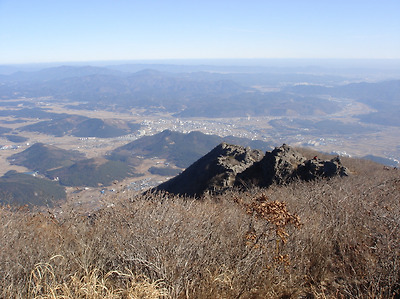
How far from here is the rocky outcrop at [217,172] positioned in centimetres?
1845

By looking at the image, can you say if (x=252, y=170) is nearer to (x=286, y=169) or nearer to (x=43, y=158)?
(x=286, y=169)

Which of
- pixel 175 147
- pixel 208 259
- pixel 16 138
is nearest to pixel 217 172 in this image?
pixel 208 259

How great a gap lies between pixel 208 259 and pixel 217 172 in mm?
15255

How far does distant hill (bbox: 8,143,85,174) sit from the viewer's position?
89875 mm

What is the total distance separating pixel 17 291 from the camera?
13.4 ft

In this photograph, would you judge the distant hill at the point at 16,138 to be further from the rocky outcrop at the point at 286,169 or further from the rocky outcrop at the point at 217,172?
the rocky outcrop at the point at 286,169

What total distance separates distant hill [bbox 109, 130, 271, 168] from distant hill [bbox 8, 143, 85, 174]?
14628mm

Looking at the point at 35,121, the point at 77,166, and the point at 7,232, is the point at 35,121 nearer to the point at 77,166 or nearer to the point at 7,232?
the point at 77,166

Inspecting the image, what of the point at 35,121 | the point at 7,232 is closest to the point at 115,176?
the point at 7,232

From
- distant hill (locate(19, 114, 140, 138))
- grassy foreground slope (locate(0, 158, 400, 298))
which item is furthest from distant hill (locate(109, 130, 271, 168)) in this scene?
grassy foreground slope (locate(0, 158, 400, 298))

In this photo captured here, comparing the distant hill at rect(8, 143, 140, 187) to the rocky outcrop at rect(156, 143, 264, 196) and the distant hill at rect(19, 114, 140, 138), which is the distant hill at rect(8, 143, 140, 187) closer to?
the distant hill at rect(19, 114, 140, 138)

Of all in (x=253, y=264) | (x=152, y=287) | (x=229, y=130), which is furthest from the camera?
(x=229, y=130)

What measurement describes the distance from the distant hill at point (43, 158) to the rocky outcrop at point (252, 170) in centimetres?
7978

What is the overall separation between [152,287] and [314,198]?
24.2ft
